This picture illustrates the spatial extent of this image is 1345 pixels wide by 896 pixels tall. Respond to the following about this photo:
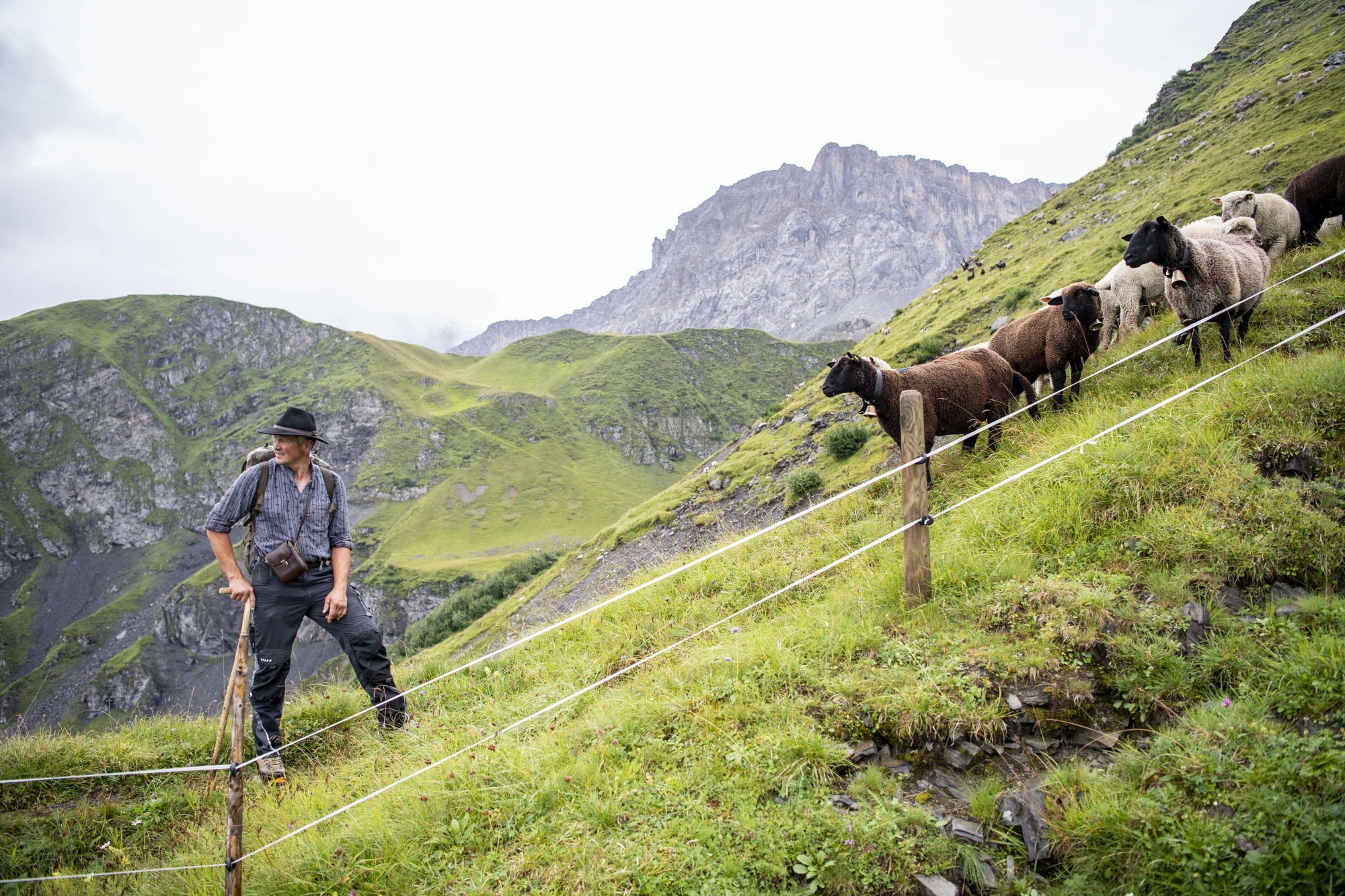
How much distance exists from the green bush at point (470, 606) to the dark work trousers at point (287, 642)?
3241 cm

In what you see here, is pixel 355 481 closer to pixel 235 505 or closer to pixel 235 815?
pixel 235 505

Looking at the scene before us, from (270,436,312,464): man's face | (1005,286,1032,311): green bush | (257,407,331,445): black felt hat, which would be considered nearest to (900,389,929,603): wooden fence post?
(257,407,331,445): black felt hat

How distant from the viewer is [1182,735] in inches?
129

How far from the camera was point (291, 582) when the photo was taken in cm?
576

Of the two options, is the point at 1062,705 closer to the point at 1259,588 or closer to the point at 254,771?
the point at 1259,588

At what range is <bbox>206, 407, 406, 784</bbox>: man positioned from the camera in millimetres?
5645

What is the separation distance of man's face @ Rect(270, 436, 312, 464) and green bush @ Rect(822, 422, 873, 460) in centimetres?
1303

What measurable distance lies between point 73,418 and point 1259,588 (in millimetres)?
288742

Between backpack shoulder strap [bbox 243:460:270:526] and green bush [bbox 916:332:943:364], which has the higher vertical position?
backpack shoulder strap [bbox 243:460:270:526]

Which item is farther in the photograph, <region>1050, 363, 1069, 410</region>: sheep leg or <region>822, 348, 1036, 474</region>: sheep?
<region>1050, 363, 1069, 410</region>: sheep leg

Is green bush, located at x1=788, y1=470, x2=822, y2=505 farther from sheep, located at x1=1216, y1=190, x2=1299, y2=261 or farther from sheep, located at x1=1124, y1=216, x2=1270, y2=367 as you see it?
sheep, located at x1=1216, y1=190, x2=1299, y2=261

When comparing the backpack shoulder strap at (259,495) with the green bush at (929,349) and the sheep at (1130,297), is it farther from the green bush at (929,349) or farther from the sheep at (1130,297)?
the green bush at (929,349)

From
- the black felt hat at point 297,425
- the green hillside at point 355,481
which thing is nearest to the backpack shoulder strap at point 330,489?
the black felt hat at point 297,425

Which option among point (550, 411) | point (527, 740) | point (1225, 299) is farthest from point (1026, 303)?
point (550, 411)
